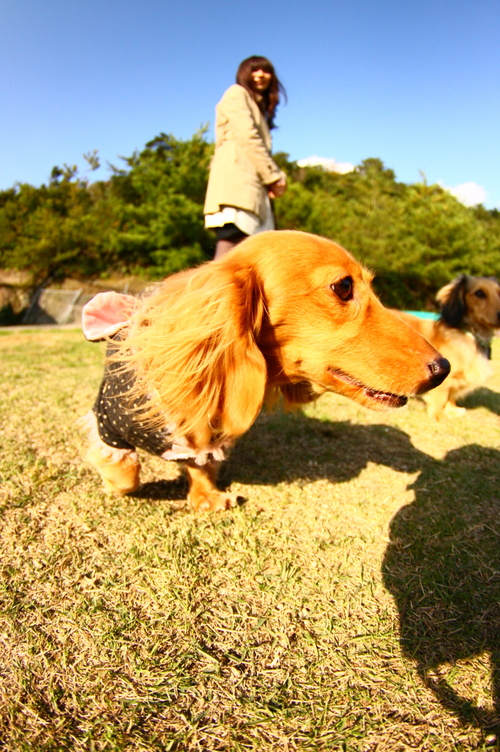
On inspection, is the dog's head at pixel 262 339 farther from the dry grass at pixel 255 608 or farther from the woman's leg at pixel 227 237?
the woman's leg at pixel 227 237

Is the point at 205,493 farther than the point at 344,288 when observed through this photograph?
Yes

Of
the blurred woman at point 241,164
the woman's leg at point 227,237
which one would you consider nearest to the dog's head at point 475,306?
the blurred woman at point 241,164

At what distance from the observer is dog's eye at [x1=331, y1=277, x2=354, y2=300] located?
4.75 feet

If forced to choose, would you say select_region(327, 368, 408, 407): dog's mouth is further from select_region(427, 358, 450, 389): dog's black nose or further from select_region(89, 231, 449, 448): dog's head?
select_region(427, 358, 450, 389): dog's black nose

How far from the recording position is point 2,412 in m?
2.91

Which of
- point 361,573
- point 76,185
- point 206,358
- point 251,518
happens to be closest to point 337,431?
point 251,518

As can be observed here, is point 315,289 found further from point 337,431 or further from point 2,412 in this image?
point 2,412

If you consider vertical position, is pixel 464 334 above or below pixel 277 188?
below

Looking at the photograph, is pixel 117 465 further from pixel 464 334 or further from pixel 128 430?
pixel 464 334

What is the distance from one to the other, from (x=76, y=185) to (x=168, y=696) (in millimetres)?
16863

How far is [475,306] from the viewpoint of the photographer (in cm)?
363

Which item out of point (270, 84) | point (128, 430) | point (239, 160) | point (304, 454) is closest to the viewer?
point (128, 430)

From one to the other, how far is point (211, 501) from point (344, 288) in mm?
1001

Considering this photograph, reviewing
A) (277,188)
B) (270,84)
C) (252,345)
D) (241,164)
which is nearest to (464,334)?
(277,188)
